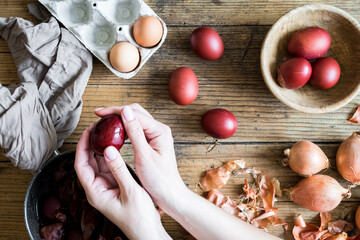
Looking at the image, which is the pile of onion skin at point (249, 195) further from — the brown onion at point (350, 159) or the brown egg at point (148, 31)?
the brown egg at point (148, 31)

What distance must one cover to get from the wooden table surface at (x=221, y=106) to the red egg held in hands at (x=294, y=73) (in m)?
0.09

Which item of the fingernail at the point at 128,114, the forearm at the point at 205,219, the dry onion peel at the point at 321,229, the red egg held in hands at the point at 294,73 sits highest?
the red egg held in hands at the point at 294,73

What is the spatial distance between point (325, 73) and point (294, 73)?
9 centimetres

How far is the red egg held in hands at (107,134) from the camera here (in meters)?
0.78

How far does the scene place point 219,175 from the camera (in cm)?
102

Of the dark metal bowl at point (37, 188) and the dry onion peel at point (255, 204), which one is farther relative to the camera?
the dry onion peel at point (255, 204)

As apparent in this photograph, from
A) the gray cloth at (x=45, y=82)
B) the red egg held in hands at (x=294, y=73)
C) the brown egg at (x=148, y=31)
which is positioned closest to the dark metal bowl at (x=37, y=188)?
the gray cloth at (x=45, y=82)

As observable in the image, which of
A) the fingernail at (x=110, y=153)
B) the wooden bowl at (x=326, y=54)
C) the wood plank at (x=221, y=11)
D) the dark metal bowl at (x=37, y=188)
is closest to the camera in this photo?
the fingernail at (x=110, y=153)

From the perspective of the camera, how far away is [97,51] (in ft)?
3.32

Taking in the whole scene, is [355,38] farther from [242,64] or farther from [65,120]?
[65,120]

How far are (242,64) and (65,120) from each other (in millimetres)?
547

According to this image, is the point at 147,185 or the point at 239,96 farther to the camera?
the point at 239,96

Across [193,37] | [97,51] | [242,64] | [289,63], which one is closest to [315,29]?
[289,63]

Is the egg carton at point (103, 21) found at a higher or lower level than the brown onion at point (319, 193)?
higher
